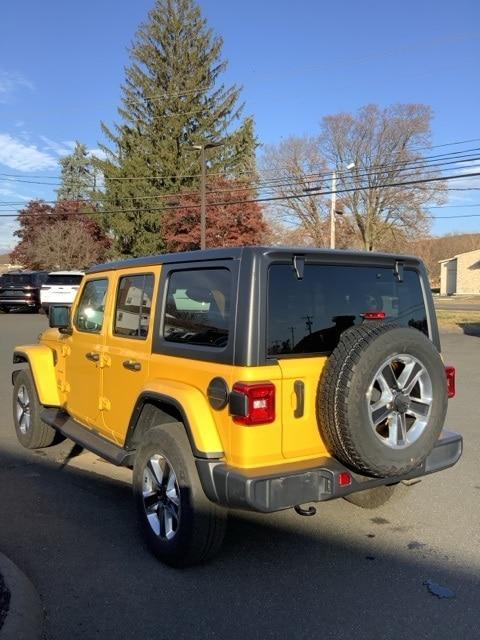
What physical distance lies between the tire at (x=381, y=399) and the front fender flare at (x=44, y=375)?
9.69ft

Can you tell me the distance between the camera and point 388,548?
3.69 metres

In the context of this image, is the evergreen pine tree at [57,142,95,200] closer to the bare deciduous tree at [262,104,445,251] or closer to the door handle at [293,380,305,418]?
the bare deciduous tree at [262,104,445,251]

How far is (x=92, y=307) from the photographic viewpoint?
4.82 metres

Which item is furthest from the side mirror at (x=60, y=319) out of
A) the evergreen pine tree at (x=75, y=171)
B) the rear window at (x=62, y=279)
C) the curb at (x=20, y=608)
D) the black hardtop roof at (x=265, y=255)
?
the evergreen pine tree at (x=75, y=171)

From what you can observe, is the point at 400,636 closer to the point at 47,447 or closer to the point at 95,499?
the point at 95,499

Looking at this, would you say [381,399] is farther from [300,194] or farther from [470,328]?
[300,194]

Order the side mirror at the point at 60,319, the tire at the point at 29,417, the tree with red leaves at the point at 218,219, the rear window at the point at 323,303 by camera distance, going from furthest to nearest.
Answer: the tree with red leaves at the point at 218,219 < the tire at the point at 29,417 < the side mirror at the point at 60,319 < the rear window at the point at 323,303

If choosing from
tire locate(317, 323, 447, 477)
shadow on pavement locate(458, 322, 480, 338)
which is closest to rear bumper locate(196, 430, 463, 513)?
tire locate(317, 323, 447, 477)

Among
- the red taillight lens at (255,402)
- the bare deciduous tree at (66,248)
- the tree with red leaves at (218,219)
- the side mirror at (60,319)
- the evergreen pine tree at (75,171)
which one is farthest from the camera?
the evergreen pine tree at (75,171)

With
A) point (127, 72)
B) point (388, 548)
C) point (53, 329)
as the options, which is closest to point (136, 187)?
point (127, 72)

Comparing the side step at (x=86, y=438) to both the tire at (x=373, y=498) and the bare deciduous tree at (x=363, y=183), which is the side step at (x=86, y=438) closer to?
the tire at (x=373, y=498)

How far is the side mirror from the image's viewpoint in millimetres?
5137

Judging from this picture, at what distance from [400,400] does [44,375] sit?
134 inches

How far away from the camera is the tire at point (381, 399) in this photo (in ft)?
9.98
